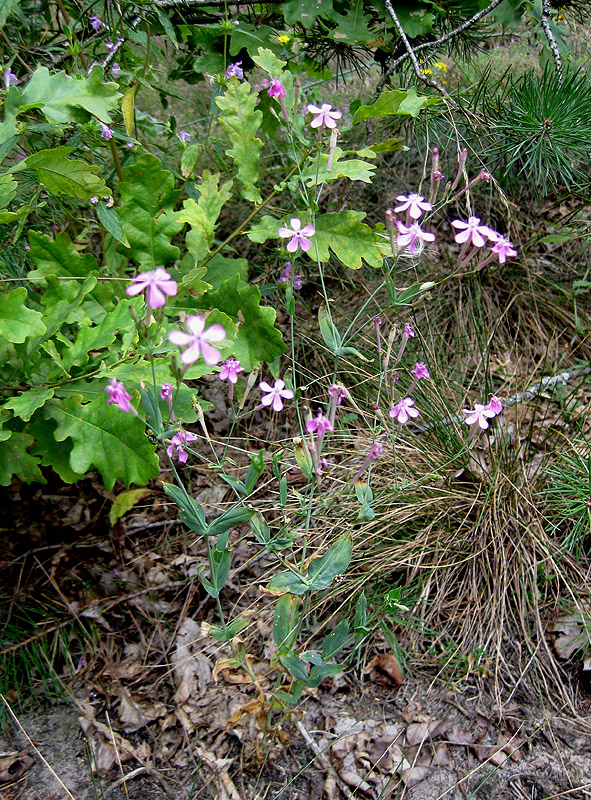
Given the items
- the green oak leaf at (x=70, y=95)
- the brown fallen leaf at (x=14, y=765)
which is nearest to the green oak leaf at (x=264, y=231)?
the green oak leaf at (x=70, y=95)

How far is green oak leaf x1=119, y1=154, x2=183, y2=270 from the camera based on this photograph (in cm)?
163

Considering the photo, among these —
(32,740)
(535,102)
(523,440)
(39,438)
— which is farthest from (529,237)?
(32,740)

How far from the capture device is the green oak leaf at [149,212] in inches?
64.0

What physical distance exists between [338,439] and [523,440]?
0.66 meters

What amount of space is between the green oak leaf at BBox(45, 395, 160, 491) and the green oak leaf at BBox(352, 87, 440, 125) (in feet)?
3.38

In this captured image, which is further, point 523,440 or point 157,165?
point 523,440

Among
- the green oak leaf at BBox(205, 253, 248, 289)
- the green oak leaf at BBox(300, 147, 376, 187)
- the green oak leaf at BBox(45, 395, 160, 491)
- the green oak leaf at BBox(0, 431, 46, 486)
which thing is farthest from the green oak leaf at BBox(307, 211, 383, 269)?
the green oak leaf at BBox(0, 431, 46, 486)

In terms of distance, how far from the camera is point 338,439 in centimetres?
205

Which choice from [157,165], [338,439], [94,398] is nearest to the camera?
[94,398]

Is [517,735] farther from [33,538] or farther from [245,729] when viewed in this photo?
[33,538]

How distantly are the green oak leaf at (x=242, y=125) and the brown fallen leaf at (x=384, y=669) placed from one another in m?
1.39

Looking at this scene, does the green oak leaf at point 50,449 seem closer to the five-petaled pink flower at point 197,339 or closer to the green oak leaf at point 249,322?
the green oak leaf at point 249,322

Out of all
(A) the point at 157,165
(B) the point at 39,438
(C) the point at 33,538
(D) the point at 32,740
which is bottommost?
(D) the point at 32,740

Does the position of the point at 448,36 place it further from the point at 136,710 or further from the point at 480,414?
the point at 136,710
